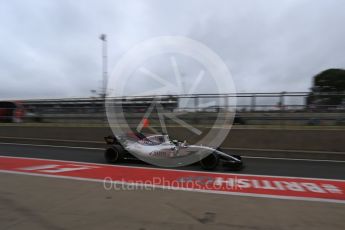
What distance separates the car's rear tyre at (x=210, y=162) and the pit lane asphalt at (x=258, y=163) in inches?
7.8

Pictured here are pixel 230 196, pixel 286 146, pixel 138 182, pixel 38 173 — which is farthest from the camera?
pixel 286 146

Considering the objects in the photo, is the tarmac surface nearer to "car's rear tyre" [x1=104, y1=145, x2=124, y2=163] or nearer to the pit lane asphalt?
"car's rear tyre" [x1=104, y1=145, x2=124, y2=163]

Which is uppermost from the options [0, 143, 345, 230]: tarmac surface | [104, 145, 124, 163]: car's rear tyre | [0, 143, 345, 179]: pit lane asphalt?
[104, 145, 124, 163]: car's rear tyre

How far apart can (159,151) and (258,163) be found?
3.13 m

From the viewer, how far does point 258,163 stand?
1055cm

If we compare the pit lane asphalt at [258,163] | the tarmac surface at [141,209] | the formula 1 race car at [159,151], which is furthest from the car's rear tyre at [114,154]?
the tarmac surface at [141,209]

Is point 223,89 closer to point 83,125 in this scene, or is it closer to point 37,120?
point 83,125

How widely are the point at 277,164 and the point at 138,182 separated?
4818mm

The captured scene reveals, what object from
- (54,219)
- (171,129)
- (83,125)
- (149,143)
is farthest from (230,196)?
(83,125)

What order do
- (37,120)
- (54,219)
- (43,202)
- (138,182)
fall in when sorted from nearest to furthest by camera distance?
(54,219)
(43,202)
(138,182)
(37,120)

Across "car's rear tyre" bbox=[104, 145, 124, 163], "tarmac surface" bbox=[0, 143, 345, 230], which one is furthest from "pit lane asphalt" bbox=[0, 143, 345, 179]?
"tarmac surface" bbox=[0, 143, 345, 230]

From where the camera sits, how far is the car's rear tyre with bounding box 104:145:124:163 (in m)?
10.4

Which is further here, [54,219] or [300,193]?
[300,193]

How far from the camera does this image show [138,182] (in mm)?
7602
